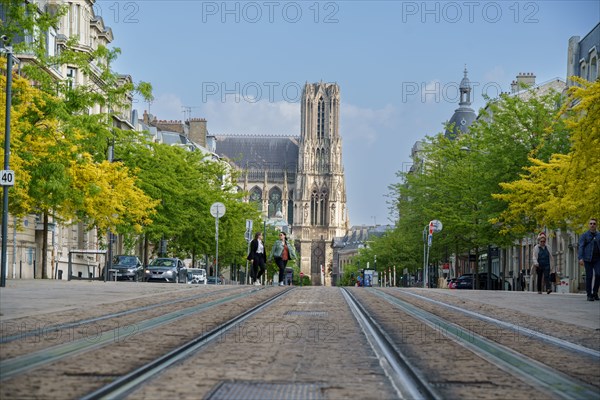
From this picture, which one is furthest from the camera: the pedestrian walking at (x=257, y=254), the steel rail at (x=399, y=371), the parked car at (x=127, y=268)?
the parked car at (x=127, y=268)

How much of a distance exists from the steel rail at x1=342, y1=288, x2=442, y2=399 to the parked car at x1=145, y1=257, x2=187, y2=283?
117 feet

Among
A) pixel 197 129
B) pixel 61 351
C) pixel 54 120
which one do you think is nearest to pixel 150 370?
pixel 61 351

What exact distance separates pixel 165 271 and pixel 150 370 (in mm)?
40514

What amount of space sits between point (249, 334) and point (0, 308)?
5930 millimetres

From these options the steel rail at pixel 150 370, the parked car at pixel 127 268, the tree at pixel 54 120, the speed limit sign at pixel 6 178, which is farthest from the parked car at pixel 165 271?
the steel rail at pixel 150 370

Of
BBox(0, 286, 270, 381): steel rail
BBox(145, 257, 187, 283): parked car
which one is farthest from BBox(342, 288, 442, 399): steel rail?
BBox(145, 257, 187, 283): parked car

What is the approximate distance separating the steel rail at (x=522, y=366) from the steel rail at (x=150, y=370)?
2699mm

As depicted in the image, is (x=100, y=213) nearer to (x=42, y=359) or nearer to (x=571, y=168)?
(x=571, y=168)

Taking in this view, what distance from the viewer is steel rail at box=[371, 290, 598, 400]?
25.8ft

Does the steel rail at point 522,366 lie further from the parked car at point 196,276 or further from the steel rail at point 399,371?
the parked car at point 196,276

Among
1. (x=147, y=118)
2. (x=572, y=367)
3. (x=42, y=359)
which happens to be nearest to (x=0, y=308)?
(x=42, y=359)

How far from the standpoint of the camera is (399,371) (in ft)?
28.6

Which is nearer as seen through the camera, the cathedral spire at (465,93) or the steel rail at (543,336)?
the steel rail at (543,336)

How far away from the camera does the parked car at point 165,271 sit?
48.3m
